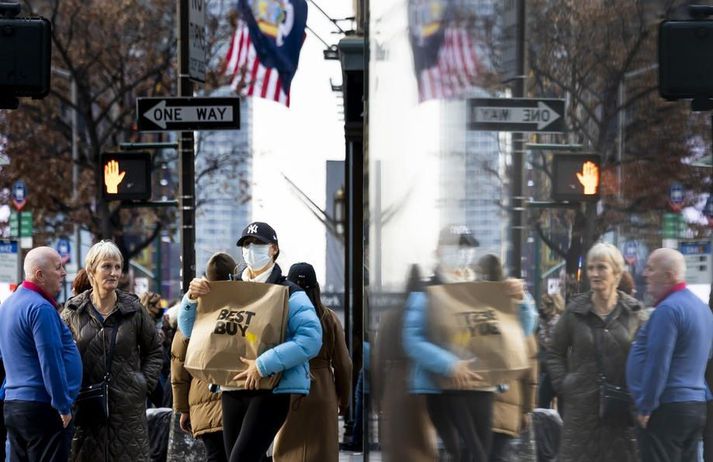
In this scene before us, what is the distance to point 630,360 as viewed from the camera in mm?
1622

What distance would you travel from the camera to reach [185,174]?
9.49 metres

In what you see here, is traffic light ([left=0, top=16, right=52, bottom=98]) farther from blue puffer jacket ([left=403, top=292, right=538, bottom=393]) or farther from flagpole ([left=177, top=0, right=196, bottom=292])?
flagpole ([left=177, top=0, right=196, bottom=292])

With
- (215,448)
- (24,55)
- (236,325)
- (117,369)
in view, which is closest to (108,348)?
(117,369)

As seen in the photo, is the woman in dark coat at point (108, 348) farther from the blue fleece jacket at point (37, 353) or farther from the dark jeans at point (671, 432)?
the dark jeans at point (671, 432)

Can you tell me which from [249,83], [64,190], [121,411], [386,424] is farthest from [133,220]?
[386,424]

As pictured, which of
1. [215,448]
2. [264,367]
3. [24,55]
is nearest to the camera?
[24,55]

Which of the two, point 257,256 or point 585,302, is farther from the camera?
point 257,256

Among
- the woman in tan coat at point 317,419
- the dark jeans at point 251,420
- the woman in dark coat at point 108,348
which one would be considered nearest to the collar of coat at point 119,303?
the woman in dark coat at point 108,348

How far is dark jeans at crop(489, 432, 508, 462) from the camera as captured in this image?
165 centimetres

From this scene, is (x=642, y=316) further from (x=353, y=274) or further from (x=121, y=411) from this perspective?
(x=353, y=274)

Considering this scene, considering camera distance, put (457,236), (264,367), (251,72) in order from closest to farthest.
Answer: (457,236) → (264,367) → (251,72)

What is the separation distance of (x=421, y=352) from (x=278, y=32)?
11.4 m

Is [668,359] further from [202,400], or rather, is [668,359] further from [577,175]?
[202,400]

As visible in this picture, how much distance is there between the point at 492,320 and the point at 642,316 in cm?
18
